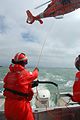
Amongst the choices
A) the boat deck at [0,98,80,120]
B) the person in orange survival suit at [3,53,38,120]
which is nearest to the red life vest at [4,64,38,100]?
the person in orange survival suit at [3,53,38,120]

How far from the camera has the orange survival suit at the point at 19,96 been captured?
17.4 ft

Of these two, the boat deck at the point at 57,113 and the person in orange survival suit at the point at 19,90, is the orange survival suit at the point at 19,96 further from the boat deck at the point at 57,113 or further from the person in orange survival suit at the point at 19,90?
the boat deck at the point at 57,113

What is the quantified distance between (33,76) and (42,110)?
58.5 inches

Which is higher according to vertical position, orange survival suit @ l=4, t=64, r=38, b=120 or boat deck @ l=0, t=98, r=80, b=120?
orange survival suit @ l=4, t=64, r=38, b=120

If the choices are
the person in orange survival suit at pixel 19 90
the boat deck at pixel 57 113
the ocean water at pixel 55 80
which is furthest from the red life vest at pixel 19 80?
the ocean water at pixel 55 80

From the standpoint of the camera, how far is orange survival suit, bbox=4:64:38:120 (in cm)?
529

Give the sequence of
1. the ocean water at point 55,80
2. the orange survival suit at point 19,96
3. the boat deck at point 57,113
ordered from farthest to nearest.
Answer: the ocean water at point 55,80 → the boat deck at point 57,113 → the orange survival suit at point 19,96

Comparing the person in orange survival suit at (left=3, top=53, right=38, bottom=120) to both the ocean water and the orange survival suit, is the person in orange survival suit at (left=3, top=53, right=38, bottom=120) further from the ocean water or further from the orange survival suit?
the ocean water

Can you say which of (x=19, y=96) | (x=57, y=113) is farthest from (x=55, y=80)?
(x=19, y=96)

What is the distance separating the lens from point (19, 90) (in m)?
5.30

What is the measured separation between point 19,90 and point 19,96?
0.11 meters

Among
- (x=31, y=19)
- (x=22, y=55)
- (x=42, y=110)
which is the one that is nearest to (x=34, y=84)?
(x=22, y=55)

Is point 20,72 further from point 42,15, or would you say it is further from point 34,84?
point 42,15

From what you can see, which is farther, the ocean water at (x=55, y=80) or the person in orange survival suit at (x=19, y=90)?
the ocean water at (x=55, y=80)
